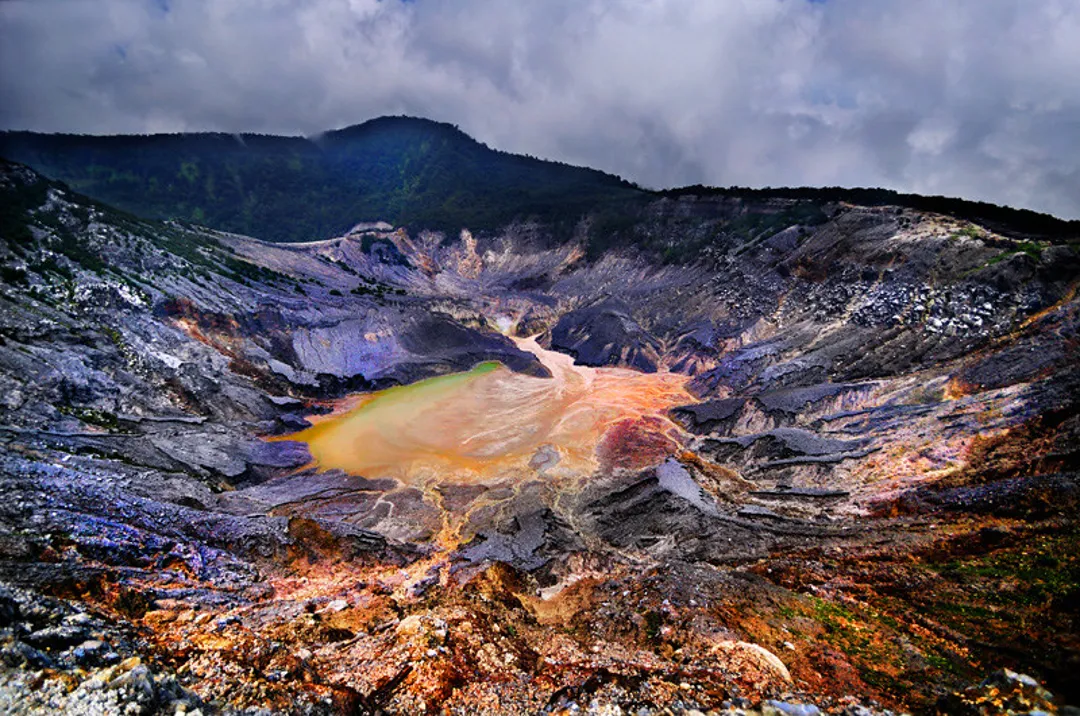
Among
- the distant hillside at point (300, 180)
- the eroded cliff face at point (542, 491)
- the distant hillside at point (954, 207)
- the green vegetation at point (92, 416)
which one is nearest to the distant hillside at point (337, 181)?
the distant hillside at point (300, 180)

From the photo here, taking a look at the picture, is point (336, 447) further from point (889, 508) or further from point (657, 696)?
point (889, 508)

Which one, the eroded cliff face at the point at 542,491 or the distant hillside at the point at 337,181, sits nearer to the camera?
the eroded cliff face at the point at 542,491

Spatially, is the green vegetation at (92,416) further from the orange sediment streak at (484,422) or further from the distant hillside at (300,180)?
the distant hillside at (300,180)

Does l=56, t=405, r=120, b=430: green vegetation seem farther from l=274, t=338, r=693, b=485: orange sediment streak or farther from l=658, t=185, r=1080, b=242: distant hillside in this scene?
l=658, t=185, r=1080, b=242: distant hillside

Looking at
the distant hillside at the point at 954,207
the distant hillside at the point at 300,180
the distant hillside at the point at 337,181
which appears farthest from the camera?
the distant hillside at the point at 300,180

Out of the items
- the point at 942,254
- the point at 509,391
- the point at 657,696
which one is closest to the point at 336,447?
the point at 509,391

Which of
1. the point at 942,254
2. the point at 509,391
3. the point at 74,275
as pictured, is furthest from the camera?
the point at 509,391

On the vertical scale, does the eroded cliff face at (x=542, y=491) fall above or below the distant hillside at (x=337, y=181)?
below
